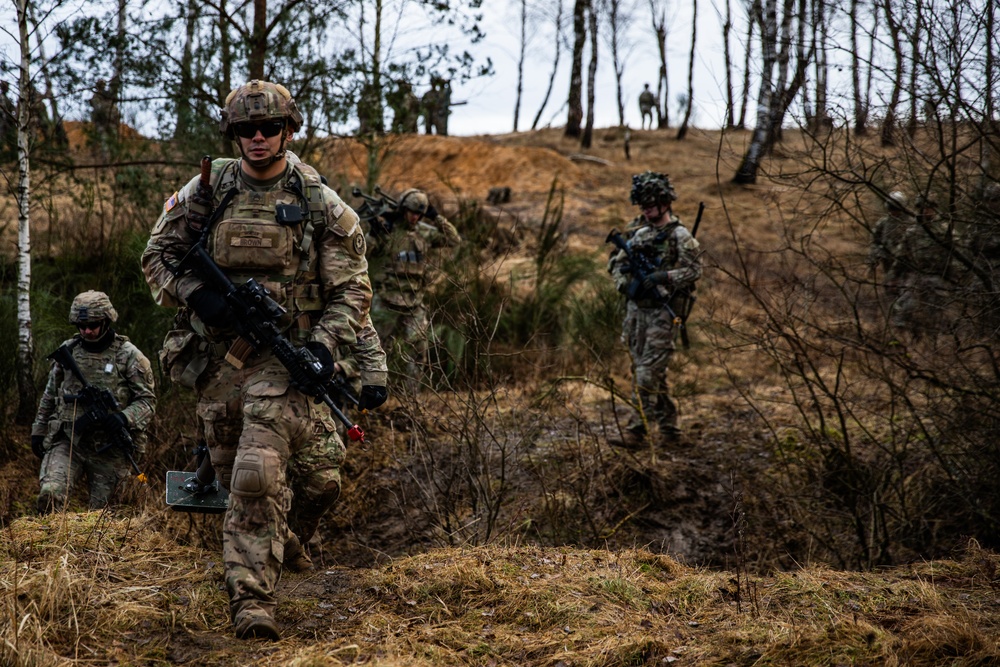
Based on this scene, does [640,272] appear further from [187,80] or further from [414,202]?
[187,80]

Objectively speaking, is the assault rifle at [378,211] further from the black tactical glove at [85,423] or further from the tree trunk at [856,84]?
the tree trunk at [856,84]

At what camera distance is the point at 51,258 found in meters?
9.06

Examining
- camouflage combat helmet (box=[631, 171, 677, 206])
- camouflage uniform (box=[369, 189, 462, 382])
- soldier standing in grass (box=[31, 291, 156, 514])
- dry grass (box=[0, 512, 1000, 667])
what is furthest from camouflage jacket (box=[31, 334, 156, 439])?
camouflage combat helmet (box=[631, 171, 677, 206])

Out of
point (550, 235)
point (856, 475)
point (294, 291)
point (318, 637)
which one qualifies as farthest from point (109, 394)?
point (550, 235)

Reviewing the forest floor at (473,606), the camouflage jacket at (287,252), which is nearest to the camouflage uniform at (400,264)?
the forest floor at (473,606)

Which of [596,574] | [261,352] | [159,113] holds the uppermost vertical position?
[159,113]

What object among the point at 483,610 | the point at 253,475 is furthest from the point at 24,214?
the point at 483,610

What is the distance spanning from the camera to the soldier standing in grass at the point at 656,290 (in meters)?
7.21

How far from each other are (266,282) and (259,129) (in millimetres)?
604

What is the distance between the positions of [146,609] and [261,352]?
1.02 meters

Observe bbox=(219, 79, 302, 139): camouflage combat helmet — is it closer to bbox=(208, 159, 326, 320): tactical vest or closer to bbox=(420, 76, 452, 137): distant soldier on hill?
bbox=(208, 159, 326, 320): tactical vest

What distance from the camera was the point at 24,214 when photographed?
21.8 ft

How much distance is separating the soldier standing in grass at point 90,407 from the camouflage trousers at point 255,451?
8.68ft

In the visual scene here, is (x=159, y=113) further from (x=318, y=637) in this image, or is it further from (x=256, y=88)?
(x=318, y=637)
